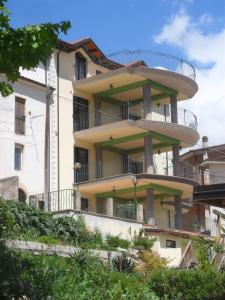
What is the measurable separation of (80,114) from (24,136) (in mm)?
5947

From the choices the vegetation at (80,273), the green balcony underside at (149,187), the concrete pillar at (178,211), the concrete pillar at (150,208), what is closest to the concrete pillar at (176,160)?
the green balcony underside at (149,187)

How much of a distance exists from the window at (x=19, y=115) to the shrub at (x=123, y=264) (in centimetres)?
1363

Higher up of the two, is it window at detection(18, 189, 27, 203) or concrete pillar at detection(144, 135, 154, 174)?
concrete pillar at detection(144, 135, 154, 174)

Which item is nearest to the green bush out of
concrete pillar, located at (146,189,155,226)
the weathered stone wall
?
the weathered stone wall

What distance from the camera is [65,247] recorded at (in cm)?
2156

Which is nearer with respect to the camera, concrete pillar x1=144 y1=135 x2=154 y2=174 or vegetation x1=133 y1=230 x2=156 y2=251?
vegetation x1=133 y1=230 x2=156 y2=251

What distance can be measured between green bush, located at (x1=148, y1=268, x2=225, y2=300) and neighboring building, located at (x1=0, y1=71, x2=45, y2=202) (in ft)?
55.3

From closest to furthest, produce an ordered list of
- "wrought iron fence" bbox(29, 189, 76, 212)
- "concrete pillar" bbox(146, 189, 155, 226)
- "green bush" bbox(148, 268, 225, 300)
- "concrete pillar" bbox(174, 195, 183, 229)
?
"green bush" bbox(148, 268, 225, 300)
"wrought iron fence" bbox(29, 189, 76, 212)
"concrete pillar" bbox(146, 189, 155, 226)
"concrete pillar" bbox(174, 195, 183, 229)

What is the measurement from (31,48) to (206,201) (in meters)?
9.50

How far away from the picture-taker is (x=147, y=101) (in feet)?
130

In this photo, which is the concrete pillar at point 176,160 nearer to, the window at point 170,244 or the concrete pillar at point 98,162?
the concrete pillar at point 98,162

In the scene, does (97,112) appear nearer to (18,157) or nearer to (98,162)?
(98,162)

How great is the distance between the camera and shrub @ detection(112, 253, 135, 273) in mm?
22688

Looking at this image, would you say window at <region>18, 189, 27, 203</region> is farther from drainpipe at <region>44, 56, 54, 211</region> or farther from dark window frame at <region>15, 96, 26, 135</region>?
dark window frame at <region>15, 96, 26, 135</region>
